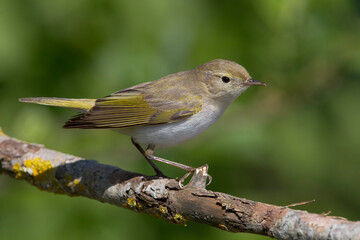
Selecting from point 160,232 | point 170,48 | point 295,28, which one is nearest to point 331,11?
point 295,28

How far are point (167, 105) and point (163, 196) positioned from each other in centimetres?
126

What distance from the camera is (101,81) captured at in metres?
5.12

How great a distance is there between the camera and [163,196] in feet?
11.8

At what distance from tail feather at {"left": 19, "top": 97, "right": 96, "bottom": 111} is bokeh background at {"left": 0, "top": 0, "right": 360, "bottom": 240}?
0.49m

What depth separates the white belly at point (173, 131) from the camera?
4.40 m

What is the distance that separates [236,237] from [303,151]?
4.40 feet

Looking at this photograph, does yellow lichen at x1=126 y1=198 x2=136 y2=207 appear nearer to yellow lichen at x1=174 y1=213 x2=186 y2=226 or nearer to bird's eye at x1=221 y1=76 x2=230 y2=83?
yellow lichen at x1=174 y1=213 x2=186 y2=226

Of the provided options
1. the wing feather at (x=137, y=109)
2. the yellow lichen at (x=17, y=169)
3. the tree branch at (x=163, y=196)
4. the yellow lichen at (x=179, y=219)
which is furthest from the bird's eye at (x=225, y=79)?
the yellow lichen at (x=17, y=169)

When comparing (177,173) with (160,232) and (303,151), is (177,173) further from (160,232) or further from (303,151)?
(303,151)

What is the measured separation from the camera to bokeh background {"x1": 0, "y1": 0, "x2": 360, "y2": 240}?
Result: 15.1 feet

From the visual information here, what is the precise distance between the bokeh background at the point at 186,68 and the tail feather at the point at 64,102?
49 centimetres

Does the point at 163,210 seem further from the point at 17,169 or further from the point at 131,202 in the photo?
the point at 17,169

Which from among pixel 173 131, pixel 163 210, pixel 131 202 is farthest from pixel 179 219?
pixel 173 131

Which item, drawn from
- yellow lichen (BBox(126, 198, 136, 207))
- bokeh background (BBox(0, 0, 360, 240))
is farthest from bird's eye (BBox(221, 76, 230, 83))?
yellow lichen (BBox(126, 198, 136, 207))
